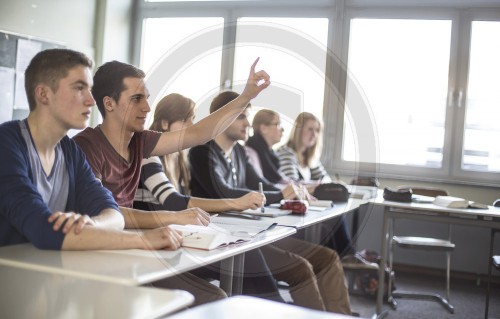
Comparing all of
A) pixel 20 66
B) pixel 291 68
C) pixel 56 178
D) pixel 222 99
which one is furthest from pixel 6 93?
pixel 56 178

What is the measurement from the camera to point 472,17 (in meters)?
4.90

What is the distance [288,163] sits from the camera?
441 cm

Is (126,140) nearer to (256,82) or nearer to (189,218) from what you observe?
(189,218)

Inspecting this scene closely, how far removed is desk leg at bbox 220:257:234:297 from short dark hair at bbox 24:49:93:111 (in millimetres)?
853

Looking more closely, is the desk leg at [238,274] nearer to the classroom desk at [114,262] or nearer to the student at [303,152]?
the classroom desk at [114,262]

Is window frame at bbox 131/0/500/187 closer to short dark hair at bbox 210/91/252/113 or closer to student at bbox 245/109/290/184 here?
student at bbox 245/109/290/184

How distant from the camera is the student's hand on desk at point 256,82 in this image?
2293 mm

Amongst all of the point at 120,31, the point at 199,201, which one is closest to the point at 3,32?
the point at 120,31

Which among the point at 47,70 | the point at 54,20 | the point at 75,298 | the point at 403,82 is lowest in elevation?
the point at 75,298

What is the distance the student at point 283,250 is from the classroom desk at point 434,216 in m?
0.71

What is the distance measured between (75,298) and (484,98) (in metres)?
4.40

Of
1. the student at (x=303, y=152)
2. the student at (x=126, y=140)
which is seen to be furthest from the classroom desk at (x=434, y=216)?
the student at (x=126, y=140)

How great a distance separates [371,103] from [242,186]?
2.19 metres

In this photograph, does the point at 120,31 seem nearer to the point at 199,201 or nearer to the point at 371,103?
the point at 371,103
